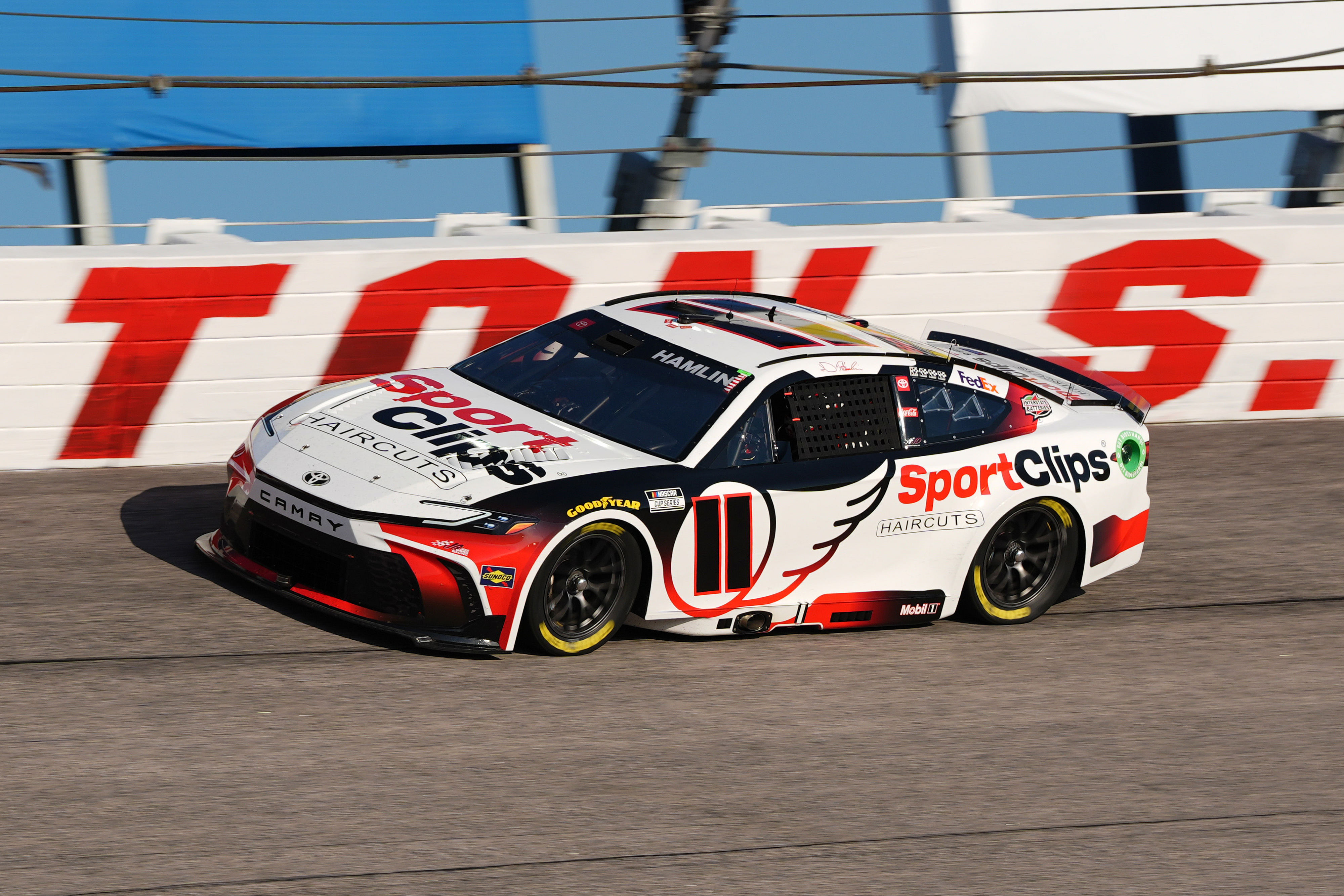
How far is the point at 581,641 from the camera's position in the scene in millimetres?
6039

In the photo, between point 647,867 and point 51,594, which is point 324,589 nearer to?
point 51,594

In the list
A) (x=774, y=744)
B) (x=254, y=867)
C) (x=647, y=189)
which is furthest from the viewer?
(x=647, y=189)

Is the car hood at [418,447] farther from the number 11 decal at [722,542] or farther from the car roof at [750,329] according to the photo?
the car roof at [750,329]

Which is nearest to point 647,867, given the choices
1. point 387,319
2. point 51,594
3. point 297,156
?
point 51,594

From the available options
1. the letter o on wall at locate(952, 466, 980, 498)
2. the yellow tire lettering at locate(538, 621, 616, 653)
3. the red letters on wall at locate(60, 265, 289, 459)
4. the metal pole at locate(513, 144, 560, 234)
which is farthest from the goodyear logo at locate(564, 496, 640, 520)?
the metal pole at locate(513, 144, 560, 234)

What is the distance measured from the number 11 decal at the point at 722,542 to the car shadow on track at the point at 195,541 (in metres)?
0.97

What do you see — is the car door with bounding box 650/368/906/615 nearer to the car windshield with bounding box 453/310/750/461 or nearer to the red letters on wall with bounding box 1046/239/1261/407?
the car windshield with bounding box 453/310/750/461

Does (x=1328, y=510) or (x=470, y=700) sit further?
(x=1328, y=510)

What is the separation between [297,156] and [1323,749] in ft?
38.8

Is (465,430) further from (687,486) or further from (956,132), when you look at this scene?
(956,132)

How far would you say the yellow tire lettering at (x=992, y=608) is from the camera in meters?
6.95

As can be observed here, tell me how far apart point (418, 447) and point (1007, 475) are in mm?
2721

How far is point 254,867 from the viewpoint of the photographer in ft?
14.3

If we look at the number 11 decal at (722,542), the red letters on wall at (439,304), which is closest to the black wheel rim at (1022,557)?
the number 11 decal at (722,542)
